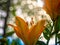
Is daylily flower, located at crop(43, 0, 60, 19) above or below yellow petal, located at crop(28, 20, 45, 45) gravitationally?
above

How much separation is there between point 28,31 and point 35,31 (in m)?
0.02

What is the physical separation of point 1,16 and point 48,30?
1758 millimetres

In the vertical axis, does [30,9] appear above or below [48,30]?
below

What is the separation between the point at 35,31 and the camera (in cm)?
47

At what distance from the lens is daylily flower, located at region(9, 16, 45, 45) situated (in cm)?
47

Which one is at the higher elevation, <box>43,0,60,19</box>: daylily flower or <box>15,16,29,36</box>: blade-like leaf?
<box>43,0,60,19</box>: daylily flower

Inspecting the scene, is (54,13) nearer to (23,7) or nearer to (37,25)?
(37,25)

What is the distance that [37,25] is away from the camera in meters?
0.47

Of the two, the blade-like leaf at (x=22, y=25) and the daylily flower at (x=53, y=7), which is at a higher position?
the daylily flower at (x=53, y=7)

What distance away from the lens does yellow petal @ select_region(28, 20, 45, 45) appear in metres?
0.47

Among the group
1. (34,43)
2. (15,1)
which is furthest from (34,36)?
(15,1)

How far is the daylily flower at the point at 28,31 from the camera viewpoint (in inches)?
18.3

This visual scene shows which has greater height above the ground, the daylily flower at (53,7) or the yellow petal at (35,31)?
the daylily flower at (53,7)

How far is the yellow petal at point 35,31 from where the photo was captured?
47 cm
